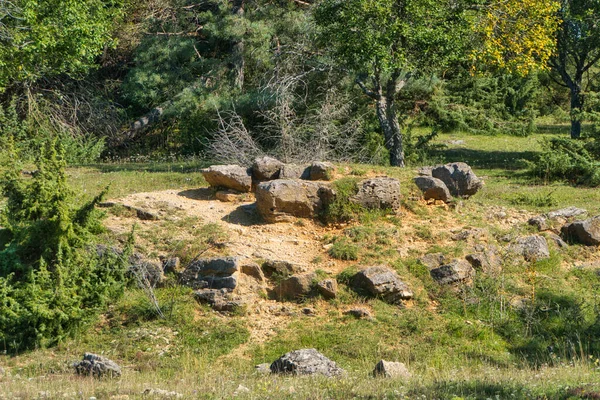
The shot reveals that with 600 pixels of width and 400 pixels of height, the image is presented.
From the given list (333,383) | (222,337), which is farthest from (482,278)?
(333,383)

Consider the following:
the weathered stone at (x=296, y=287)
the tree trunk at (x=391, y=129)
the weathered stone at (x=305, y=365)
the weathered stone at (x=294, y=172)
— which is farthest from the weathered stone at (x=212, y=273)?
the tree trunk at (x=391, y=129)

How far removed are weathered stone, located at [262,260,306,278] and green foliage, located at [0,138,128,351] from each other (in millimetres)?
1856

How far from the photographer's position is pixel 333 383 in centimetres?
791

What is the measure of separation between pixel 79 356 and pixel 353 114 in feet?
37.3

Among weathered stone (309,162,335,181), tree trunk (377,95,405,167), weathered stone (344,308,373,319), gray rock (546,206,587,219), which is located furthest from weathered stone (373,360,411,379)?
tree trunk (377,95,405,167)

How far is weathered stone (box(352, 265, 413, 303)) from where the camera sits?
38.9ft

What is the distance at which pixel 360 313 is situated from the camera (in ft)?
38.0

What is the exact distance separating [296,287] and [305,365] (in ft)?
8.62

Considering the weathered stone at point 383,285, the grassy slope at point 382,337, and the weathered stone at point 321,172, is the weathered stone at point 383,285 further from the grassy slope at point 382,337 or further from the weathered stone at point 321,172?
the weathered stone at point 321,172

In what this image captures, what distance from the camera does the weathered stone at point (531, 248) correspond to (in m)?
13.0

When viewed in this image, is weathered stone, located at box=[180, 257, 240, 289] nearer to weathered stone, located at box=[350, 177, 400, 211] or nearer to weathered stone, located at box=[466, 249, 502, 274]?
weathered stone, located at box=[350, 177, 400, 211]

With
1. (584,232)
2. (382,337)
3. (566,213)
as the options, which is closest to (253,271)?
(382,337)

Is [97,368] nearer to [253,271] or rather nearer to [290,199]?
[253,271]

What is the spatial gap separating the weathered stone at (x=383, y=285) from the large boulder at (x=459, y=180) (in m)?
2.87
